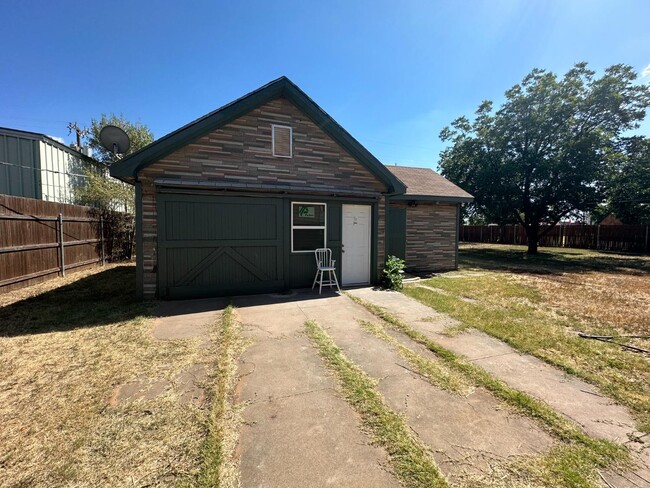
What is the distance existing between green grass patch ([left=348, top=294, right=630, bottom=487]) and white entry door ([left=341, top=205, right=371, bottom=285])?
4.64 metres

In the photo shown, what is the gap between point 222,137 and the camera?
6312 mm

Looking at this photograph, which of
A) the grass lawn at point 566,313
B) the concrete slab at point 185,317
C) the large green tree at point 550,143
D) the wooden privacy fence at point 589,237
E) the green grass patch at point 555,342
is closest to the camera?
the green grass patch at point 555,342

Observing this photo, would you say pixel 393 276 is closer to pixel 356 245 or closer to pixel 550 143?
pixel 356 245

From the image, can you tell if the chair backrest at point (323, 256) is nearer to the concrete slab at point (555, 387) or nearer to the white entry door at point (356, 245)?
the white entry door at point (356, 245)

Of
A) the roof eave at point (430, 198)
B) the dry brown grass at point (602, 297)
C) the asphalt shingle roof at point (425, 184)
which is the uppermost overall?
the asphalt shingle roof at point (425, 184)

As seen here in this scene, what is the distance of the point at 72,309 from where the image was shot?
540 centimetres

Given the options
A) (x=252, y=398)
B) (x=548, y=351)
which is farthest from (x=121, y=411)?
(x=548, y=351)

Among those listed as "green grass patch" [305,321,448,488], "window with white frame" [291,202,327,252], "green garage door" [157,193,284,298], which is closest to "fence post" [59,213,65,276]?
"green garage door" [157,193,284,298]

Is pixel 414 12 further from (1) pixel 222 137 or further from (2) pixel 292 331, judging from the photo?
(2) pixel 292 331

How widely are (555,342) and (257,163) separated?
6519mm

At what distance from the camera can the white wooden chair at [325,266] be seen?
7004 mm

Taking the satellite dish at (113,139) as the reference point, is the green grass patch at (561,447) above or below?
below

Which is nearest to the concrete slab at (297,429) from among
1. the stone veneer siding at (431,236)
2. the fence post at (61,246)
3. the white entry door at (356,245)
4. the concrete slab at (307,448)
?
the concrete slab at (307,448)

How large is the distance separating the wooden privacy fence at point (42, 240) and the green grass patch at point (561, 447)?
9.53 meters
